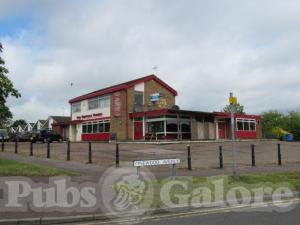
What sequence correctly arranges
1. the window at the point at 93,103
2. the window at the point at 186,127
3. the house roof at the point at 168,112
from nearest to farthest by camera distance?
the house roof at the point at 168,112 → the window at the point at 186,127 → the window at the point at 93,103

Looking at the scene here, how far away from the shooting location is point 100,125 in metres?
51.3

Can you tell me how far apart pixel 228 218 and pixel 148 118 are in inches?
1444

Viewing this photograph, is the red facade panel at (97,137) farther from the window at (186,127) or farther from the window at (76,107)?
the window at (186,127)

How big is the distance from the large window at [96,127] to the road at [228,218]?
39.6m

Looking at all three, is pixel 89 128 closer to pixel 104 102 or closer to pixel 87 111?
pixel 87 111

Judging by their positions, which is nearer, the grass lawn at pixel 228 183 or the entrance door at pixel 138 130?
the grass lawn at pixel 228 183

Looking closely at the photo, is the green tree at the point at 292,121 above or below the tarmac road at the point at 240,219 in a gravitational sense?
above

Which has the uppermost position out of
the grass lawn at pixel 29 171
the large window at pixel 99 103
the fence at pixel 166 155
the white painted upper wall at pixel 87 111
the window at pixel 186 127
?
the large window at pixel 99 103

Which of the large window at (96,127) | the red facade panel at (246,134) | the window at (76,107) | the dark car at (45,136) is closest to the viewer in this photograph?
the dark car at (45,136)

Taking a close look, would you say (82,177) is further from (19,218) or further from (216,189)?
(19,218)

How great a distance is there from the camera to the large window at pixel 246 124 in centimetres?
5094

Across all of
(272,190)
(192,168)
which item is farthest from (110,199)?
(192,168)

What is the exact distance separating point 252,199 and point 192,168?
775 cm

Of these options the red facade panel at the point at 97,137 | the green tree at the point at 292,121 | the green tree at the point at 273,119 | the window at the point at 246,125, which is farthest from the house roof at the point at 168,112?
the green tree at the point at 273,119
